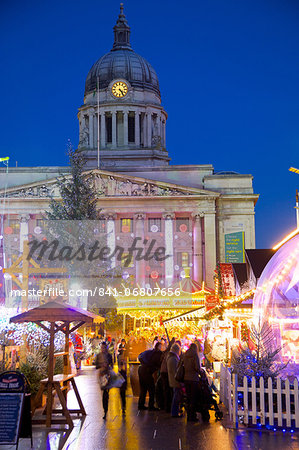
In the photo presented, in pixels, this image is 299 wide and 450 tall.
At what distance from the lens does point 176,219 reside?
66562 millimetres

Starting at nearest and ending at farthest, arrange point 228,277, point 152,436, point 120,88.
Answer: point 152,436 < point 228,277 < point 120,88

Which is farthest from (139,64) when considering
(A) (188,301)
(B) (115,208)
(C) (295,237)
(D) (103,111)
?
(C) (295,237)

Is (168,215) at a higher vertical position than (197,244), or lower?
higher

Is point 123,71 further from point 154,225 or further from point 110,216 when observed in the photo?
point 154,225

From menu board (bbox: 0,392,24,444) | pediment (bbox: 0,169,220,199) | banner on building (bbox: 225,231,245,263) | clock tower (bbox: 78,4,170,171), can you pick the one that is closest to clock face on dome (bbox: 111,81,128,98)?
clock tower (bbox: 78,4,170,171)

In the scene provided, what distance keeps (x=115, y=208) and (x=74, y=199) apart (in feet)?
79.5

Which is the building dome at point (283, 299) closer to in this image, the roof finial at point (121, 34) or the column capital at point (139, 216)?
the column capital at point (139, 216)

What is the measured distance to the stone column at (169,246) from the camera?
6444cm

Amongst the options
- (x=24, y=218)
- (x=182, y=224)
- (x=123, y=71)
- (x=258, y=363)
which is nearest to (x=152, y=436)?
(x=258, y=363)

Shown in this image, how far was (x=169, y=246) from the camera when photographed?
6531 cm

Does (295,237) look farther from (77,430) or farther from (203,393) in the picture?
(77,430)

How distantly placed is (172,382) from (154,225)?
52.2m

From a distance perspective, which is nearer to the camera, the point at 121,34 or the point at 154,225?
the point at 154,225

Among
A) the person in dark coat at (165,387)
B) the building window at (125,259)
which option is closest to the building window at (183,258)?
the building window at (125,259)
